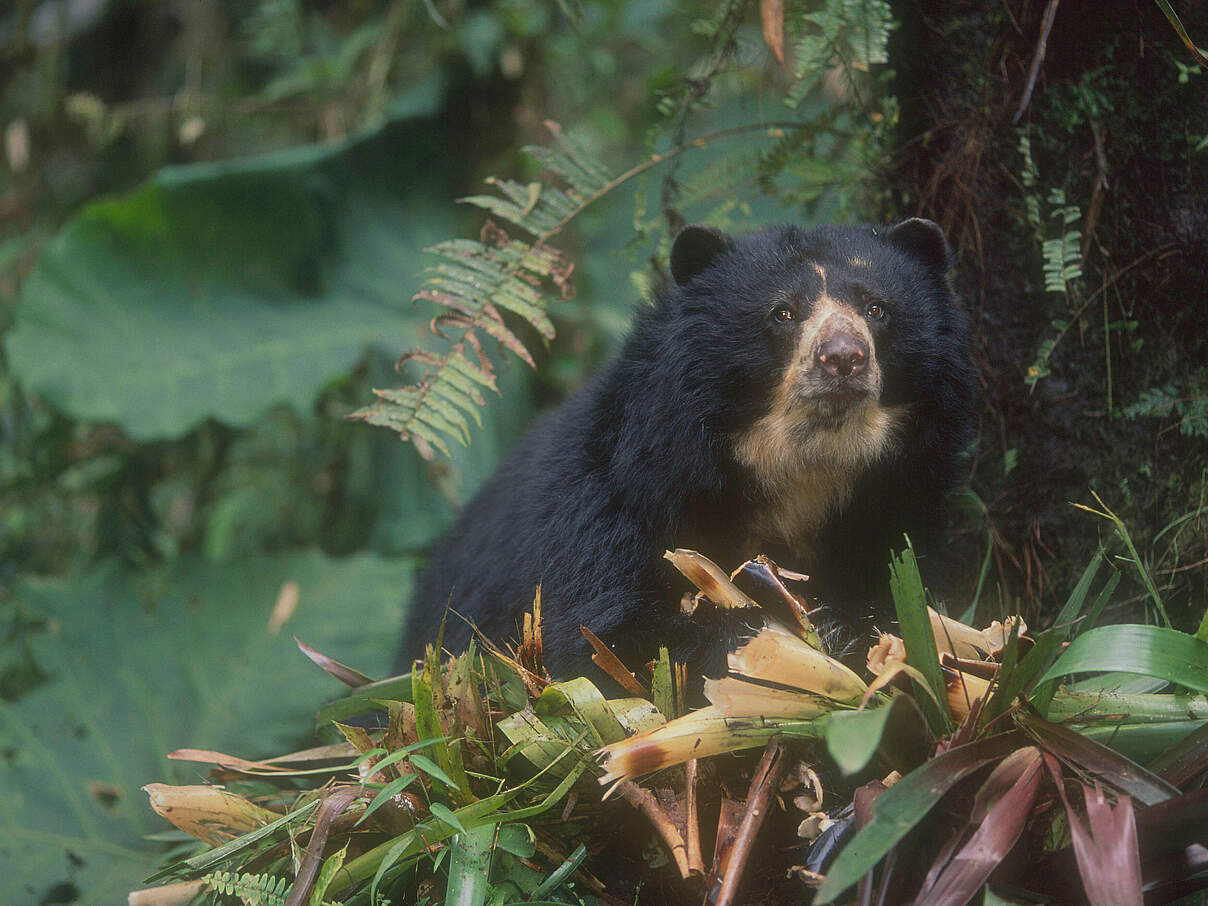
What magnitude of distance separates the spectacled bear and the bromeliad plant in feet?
0.93

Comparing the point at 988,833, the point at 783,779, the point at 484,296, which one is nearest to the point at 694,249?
the point at 484,296

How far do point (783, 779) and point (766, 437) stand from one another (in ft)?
2.74

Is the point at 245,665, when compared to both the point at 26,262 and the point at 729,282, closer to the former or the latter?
the point at 729,282

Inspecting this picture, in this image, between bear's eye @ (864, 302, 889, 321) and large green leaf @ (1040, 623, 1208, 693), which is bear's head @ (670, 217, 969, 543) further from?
large green leaf @ (1040, 623, 1208, 693)

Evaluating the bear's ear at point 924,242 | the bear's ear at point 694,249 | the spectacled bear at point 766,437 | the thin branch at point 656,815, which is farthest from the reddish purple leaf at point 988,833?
the bear's ear at point 694,249

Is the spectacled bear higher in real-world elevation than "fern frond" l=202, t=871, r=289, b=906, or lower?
higher

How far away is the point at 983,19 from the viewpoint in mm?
2725

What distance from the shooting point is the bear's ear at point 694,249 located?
2.57m

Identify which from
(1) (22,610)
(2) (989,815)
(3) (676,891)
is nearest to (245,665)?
(1) (22,610)

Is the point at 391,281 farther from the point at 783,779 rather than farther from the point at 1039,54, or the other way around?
the point at 783,779

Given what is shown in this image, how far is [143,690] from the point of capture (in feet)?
13.9

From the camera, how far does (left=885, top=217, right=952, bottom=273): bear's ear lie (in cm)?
255

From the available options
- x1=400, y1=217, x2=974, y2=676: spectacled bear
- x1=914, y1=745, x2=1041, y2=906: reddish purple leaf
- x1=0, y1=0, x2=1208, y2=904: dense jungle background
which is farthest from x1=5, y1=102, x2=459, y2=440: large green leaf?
x1=914, y1=745, x2=1041, y2=906: reddish purple leaf

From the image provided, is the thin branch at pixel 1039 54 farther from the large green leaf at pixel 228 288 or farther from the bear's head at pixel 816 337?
the large green leaf at pixel 228 288
